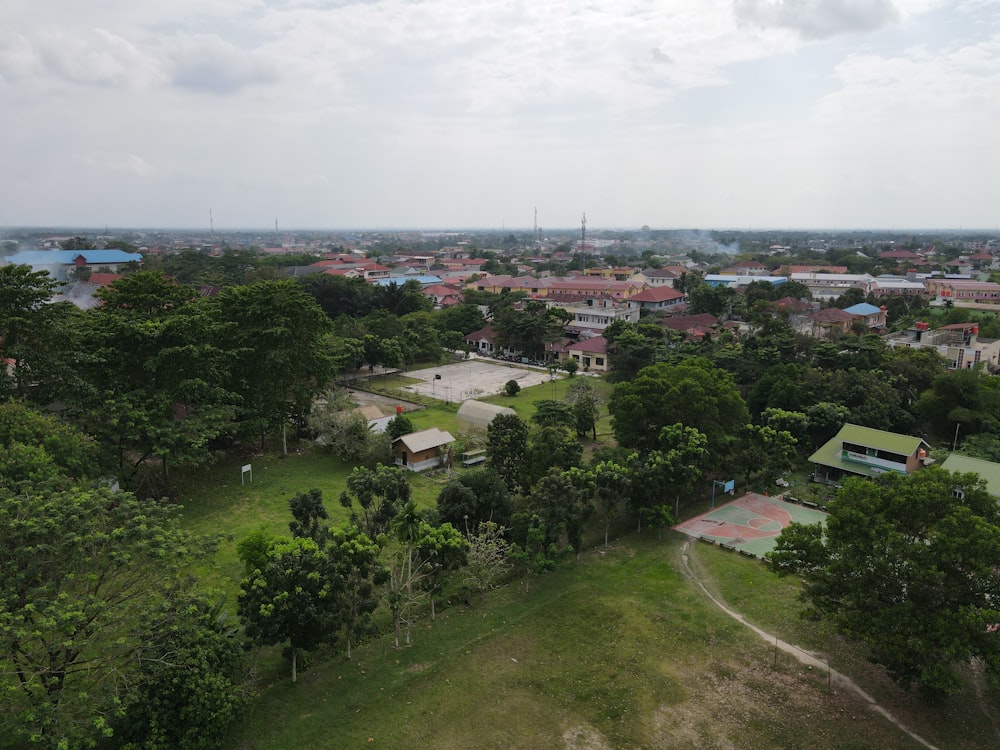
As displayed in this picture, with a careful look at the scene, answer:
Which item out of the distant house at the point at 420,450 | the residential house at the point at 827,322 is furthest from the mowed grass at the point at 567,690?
the residential house at the point at 827,322

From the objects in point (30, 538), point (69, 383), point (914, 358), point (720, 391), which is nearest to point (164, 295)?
point (69, 383)

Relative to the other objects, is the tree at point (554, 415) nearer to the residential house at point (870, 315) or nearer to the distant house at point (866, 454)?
the distant house at point (866, 454)

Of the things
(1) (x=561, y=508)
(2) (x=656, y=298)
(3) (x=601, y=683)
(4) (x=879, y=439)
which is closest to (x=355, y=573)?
(3) (x=601, y=683)

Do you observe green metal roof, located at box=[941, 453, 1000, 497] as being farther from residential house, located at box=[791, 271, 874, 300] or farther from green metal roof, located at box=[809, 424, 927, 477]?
residential house, located at box=[791, 271, 874, 300]

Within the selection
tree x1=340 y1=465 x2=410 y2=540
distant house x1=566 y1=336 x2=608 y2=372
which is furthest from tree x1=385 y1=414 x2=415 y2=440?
distant house x1=566 y1=336 x2=608 y2=372

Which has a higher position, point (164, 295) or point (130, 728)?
point (164, 295)

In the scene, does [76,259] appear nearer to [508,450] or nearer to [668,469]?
[508,450]

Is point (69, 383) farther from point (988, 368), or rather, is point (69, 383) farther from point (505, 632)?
point (988, 368)
